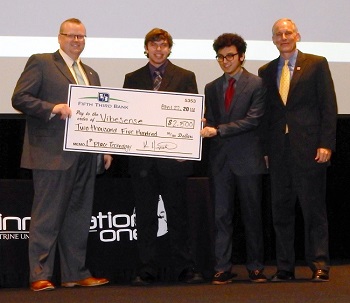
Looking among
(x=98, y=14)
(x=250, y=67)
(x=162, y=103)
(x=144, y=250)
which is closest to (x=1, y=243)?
(x=144, y=250)

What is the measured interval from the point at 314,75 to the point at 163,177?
1145 millimetres

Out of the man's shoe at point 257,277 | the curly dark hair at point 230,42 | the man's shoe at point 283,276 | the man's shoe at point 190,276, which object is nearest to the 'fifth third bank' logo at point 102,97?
the curly dark hair at point 230,42

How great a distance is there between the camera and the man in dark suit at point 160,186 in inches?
193

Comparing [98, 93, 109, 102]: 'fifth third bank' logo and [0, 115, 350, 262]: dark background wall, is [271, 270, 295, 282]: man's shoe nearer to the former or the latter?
[0, 115, 350, 262]: dark background wall

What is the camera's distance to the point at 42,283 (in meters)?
4.73

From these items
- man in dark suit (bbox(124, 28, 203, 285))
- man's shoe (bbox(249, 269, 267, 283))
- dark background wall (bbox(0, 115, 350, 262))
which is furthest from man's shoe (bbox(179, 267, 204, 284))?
dark background wall (bbox(0, 115, 350, 262))

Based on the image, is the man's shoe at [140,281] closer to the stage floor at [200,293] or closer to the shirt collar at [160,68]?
the stage floor at [200,293]

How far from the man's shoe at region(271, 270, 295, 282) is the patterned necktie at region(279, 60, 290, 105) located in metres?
1.09

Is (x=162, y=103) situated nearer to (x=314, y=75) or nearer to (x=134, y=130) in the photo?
(x=134, y=130)

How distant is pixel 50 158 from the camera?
473 centimetres

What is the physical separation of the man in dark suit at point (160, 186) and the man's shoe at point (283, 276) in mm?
481

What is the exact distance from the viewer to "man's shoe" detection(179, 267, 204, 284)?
496 cm

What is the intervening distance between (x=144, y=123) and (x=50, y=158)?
63cm

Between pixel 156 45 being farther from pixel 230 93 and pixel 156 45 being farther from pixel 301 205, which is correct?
pixel 301 205
